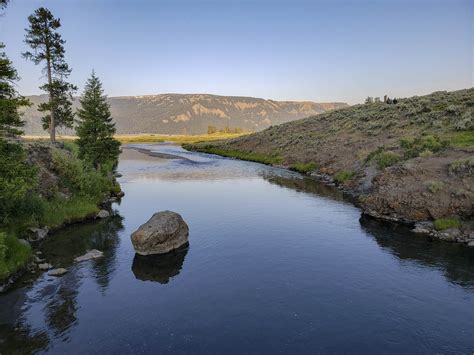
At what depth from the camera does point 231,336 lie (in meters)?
14.5

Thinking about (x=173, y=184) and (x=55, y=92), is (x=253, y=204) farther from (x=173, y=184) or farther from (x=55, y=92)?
(x=55, y=92)

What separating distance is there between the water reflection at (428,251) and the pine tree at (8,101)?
2459cm

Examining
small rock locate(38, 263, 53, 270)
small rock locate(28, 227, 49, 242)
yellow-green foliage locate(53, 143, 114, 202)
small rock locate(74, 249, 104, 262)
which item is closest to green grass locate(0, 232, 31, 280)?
small rock locate(38, 263, 53, 270)

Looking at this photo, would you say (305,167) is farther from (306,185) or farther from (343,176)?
(343,176)

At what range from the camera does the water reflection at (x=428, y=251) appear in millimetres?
20516

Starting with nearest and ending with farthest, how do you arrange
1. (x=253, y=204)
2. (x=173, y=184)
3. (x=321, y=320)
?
(x=321, y=320), (x=253, y=204), (x=173, y=184)

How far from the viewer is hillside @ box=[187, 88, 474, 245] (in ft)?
94.2

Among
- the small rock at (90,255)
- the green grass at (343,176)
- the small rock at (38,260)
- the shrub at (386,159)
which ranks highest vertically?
the shrub at (386,159)

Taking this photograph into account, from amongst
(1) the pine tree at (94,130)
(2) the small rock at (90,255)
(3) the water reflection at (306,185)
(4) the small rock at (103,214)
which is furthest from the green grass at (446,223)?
(1) the pine tree at (94,130)

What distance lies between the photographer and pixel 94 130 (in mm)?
45750

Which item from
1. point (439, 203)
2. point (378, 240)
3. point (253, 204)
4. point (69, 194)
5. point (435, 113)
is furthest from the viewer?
point (435, 113)

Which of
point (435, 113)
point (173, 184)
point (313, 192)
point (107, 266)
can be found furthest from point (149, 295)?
point (435, 113)

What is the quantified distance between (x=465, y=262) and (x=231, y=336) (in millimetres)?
16067

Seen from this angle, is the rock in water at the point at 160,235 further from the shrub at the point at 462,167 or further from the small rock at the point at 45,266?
the shrub at the point at 462,167
